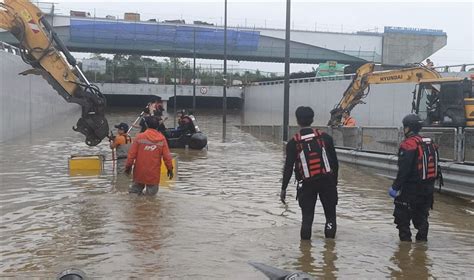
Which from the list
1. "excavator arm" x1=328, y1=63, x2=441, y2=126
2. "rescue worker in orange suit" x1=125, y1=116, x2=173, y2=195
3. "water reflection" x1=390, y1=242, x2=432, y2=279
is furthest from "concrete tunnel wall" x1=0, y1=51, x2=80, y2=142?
"water reflection" x1=390, y1=242, x2=432, y2=279

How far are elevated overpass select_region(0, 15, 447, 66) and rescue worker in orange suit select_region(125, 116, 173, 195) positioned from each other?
63.3 meters

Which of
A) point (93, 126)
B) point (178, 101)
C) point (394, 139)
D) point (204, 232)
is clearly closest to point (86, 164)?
point (93, 126)

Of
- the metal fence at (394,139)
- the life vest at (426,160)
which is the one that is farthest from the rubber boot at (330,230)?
the metal fence at (394,139)

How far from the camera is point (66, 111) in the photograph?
46.7 meters

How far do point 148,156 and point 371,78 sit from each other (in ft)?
54.3

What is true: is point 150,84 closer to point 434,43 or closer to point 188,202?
point 434,43

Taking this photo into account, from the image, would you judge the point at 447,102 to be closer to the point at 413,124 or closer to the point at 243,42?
the point at 413,124

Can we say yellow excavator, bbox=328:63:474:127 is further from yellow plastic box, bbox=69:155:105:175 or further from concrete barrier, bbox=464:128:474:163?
yellow plastic box, bbox=69:155:105:175

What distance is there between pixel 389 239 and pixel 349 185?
5479mm

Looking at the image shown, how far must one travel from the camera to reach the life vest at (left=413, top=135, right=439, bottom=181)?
23.4ft

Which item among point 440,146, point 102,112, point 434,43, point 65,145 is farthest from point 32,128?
point 434,43

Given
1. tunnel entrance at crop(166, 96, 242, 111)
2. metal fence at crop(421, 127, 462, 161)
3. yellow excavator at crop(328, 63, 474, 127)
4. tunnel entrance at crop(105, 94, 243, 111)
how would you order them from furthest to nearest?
tunnel entrance at crop(166, 96, 242, 111) < tunnel entrance at crop(105, 94, 243, 111) < yellow excavator at crop(328, 63, 474, 127) < metal fence at crop(421, 127, 462, 161)

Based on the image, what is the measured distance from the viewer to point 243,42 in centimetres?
7712

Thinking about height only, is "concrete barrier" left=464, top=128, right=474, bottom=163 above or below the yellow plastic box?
above
